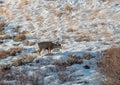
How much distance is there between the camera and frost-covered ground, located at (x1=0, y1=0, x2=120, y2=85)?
450 inches

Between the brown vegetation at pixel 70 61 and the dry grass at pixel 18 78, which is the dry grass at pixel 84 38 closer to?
the brown vegetation at pixel 70 61

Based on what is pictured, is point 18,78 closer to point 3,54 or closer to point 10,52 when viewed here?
point 3,54

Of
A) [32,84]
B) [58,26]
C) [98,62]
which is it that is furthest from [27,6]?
[32,84]

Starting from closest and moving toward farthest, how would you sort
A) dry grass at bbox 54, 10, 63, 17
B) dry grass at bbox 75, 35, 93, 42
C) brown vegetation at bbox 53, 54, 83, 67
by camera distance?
brown vegetation at bbox 53, 54, 83, 67, dry grass at bbox 75, 35, 93, 42, dry grass at bbox 54, 10, 63, 17

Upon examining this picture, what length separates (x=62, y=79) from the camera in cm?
1091

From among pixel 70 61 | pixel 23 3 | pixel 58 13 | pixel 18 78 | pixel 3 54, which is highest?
pixel 23 3

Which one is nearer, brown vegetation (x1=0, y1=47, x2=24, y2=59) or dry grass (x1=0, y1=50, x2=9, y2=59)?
dry grass (x1=0, y1=50, x2=9, y2=59)

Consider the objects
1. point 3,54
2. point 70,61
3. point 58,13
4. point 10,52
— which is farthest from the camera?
point 58,13

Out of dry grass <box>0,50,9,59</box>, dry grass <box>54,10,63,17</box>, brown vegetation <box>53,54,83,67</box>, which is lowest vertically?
dry grass <box>0,50,9,59</box>

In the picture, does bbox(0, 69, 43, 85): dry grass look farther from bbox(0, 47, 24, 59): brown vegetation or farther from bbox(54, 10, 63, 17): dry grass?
bbox(54, 10, 63, 17): dry grass

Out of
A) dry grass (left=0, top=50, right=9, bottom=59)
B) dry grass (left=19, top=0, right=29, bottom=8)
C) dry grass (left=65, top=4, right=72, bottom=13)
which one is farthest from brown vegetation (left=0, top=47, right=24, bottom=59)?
dry grass (left=19, top=0, right=29, bottom=8)

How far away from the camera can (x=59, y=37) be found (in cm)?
1766

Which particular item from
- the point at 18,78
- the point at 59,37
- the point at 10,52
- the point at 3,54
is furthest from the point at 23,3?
the point at 18,78

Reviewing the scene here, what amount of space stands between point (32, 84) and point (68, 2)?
12.1 metres
